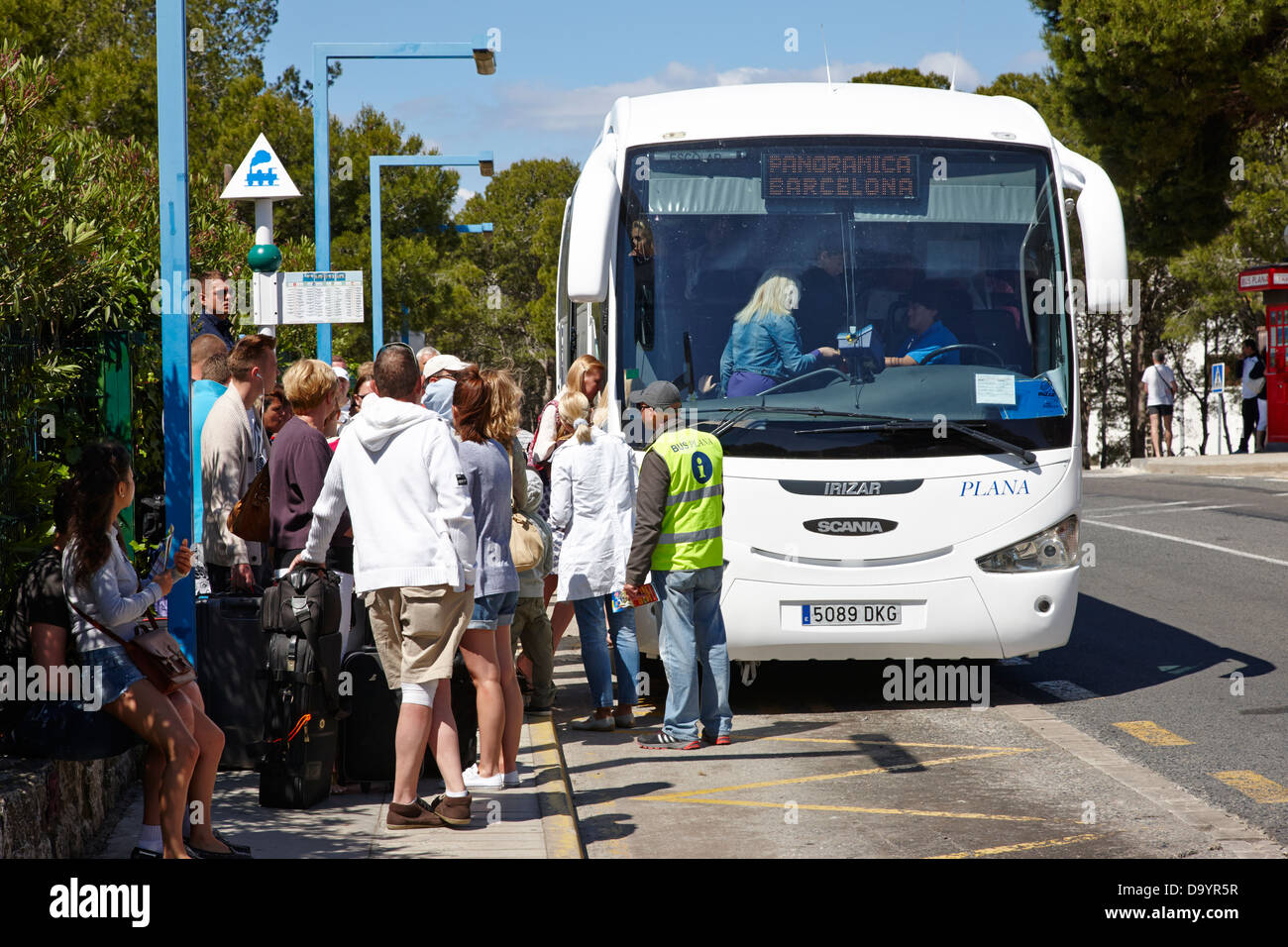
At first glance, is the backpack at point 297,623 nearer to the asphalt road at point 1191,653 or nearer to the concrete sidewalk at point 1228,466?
the asphalt road at point 1191,653

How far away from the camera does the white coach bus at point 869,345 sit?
26.9 ft

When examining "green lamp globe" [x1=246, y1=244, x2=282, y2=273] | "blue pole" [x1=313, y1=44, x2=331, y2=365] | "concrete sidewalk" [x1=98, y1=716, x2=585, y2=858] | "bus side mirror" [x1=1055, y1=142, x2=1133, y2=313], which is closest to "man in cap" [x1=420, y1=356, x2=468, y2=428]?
"concrete sidewalk" [x1=98, y1=716, x2=585, y2=858]

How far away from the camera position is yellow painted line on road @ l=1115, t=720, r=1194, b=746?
7434 mm

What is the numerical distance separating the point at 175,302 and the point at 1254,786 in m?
5.05

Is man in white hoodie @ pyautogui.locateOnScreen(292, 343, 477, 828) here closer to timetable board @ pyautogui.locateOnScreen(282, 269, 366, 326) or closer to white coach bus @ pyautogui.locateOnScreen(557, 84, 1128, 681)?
white coach bus @ pyautogui.locateOnScreen(557, 84, 1128, 681)

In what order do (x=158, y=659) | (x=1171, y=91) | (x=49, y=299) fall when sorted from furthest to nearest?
(x=1171, y=91) < (x=49, y=299) < (x=158, y=659)

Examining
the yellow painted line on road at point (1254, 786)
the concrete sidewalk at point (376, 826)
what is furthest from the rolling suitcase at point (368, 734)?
the yellow painted line on road at point (1254, 786)

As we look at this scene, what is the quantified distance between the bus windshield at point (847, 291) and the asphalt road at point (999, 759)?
158 cm

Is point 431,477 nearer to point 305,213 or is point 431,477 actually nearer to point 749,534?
point 749,534

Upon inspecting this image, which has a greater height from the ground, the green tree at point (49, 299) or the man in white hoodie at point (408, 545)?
the green tree at point (49, 299)

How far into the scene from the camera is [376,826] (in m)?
5.88

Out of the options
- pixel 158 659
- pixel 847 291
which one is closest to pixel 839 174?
pixel 847 291
